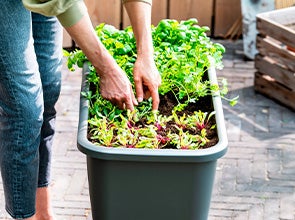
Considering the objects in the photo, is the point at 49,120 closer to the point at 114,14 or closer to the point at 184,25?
the point at 184,25

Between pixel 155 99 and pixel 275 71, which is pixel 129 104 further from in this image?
pixel 275 71

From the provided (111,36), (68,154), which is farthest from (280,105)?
(111,36)

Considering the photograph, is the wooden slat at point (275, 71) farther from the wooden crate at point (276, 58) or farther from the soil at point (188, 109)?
the soil at point (188, 109)

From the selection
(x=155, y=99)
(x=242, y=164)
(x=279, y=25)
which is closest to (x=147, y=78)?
(x=155, y=99)

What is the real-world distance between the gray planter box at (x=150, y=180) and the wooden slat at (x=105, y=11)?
2.88 m

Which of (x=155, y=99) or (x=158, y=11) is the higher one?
(x=155, y=99)

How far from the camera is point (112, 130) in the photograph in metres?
2.59

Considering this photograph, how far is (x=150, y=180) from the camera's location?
248 centimetres

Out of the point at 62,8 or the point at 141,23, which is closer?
the point at 62,8

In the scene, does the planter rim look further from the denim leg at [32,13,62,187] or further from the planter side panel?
the denim leg at [32,13,62,187]

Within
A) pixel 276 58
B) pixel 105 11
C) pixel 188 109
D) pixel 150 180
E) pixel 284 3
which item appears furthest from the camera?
pixel 105 11

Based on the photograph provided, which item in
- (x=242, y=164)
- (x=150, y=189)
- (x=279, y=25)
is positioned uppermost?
(x=150, y=189)

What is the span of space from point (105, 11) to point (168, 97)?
2678mm

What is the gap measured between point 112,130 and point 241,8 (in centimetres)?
285
